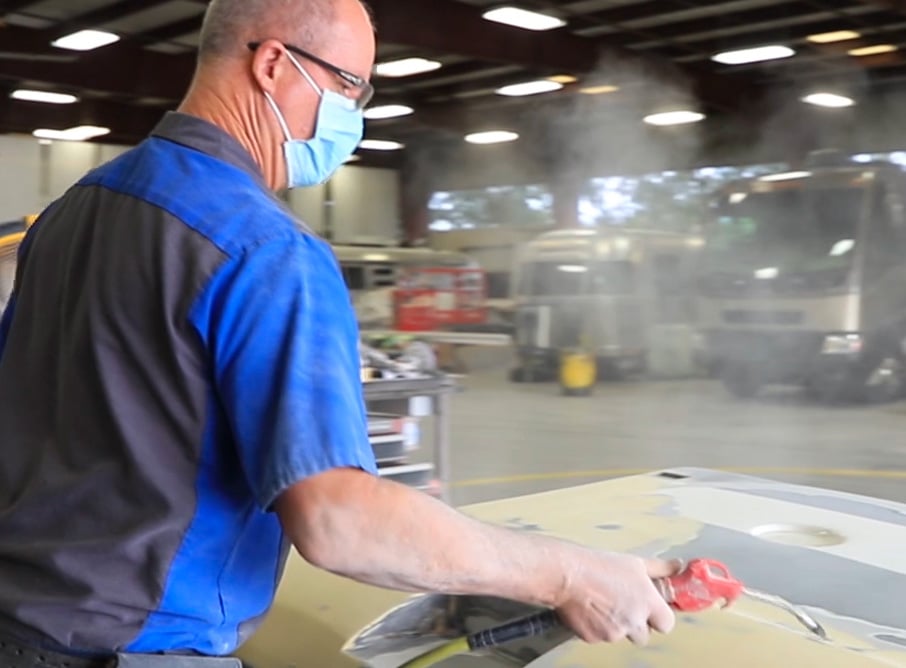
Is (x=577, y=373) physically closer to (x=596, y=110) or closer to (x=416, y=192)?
(x=596, y=110)

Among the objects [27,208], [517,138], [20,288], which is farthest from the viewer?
[517,138]

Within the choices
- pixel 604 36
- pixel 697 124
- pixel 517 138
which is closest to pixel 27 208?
pixel 517 138

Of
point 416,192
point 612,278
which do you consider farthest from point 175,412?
point 416,192

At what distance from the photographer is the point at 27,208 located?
1238cm

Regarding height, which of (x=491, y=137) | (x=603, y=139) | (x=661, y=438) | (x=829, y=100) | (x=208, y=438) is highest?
(x=829, y=100)

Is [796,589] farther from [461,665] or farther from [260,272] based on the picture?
[260,272]

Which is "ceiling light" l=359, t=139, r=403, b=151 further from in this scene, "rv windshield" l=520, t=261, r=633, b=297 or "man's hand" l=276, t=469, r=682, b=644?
"man's hand" l=276, t=469, r=682, b=644

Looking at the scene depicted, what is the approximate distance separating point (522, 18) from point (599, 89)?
4.85 ft

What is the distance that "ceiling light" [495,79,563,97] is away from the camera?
12359 mm

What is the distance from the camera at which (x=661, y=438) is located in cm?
835

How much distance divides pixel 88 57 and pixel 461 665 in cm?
1248

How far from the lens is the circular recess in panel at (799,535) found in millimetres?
1656

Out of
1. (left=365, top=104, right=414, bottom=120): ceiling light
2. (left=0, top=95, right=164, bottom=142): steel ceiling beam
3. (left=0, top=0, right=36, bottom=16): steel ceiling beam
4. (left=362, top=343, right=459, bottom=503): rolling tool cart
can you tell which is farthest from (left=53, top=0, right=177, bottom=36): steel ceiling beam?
(left=362, top=343, right=459, bottom=503): rolling tool cart

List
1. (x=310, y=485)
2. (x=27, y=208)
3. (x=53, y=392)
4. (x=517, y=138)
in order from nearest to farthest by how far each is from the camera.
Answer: (x=310, y=485) < (x=53, y=392) < (x=27, y=208) < (x=517, y=138)
